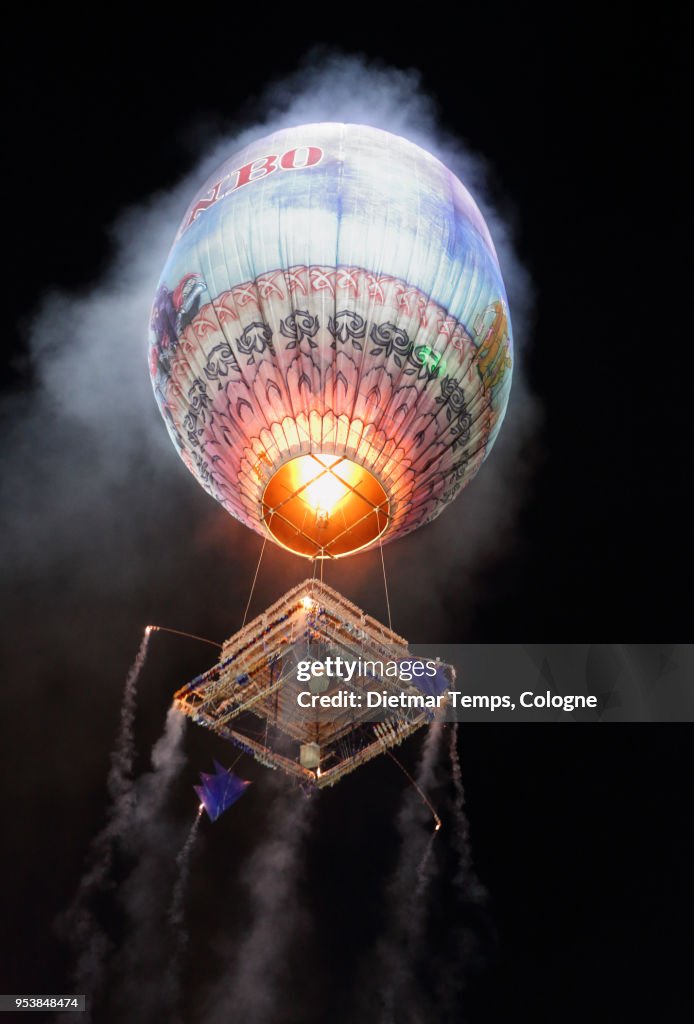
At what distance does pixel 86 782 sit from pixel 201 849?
7.14ft

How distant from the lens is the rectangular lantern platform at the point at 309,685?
12.8m

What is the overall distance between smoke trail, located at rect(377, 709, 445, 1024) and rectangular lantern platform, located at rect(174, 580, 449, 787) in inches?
111

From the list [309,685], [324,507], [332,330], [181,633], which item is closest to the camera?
[332,330]

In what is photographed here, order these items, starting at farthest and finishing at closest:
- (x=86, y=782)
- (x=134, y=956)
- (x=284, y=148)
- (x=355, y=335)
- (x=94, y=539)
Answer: (x=94, y=539) → (x=86, y=782) → (x=134, y=956) → (x=284, y=148) → (x=355, y=335)

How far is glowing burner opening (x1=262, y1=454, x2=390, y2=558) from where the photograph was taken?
45.2 feet

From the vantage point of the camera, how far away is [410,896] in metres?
17.4

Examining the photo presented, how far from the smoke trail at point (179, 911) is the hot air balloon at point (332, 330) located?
6259 mm

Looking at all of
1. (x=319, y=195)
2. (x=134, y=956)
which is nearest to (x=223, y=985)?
(x=134, y=956)

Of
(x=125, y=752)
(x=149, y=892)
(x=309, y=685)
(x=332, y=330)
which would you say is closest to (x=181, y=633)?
(x=125, y=752)

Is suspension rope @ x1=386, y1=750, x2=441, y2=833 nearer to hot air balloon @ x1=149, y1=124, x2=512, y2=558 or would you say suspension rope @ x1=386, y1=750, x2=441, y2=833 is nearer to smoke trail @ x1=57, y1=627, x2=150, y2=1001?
smoke trail @ x1=57, y1=627, x2=150, y2=1001

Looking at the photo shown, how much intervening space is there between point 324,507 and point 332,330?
282cm

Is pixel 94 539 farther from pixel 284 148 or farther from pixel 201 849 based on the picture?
pixel 284 148

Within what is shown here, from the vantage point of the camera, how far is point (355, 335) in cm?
1262

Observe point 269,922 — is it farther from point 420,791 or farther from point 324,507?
point 324,507
